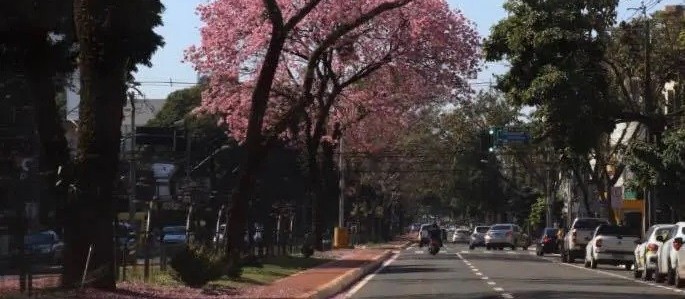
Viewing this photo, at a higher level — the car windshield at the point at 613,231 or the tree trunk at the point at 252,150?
the tree trunk at the point at 252,150

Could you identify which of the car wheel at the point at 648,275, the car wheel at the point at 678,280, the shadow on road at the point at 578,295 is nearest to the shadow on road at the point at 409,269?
the car wheel at the point at 648,275

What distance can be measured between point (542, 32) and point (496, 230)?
31.7 metres

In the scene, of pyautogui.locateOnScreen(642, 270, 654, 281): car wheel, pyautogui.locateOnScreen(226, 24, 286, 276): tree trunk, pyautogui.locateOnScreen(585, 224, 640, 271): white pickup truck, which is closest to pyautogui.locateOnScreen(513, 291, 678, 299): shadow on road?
pyautogui.locateOnScreen(642, 270, 654, 281): car wheel

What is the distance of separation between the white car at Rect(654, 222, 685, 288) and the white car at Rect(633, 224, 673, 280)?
362 mm

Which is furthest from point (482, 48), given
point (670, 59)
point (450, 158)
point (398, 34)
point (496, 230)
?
point (450, 158)

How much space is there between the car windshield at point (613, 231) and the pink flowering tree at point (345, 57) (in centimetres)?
724

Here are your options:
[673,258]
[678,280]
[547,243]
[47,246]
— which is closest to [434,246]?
[547,243]

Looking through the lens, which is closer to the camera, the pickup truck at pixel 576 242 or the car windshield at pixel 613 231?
the car windshield at pixel 613 231

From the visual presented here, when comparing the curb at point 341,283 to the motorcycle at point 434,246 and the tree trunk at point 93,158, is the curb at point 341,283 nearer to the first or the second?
the tree trunk at point 93,158

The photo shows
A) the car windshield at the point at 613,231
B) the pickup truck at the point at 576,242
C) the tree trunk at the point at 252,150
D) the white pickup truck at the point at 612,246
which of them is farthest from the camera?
the pickup truck at the point at 576,242

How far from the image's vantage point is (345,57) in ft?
130

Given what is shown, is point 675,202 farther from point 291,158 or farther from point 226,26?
point 291,158

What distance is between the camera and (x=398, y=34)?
38812 mm

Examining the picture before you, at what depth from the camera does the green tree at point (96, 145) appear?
1917 centimetres
